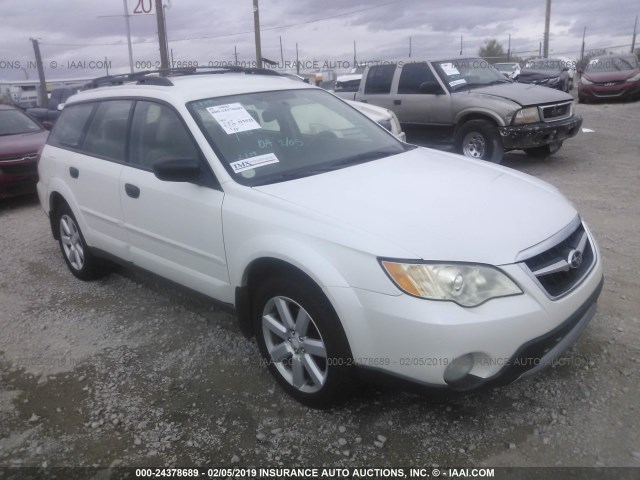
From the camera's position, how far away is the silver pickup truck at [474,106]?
24.9 ft

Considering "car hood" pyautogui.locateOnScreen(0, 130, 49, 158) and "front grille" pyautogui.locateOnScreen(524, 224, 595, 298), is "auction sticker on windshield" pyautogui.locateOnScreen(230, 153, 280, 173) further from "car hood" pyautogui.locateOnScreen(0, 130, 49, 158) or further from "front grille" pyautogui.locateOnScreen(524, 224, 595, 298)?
"car hood" pyautogui.locateOnScreen(0, 130, 49, 158)

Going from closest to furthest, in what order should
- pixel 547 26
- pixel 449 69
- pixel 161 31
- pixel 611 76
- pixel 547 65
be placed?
pixel 449 69 → pixel 611 76 → pixel 161 31 → pixel 547 65 → pixel 547 26

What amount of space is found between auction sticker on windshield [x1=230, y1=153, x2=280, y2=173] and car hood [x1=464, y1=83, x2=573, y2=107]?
17.9 ft

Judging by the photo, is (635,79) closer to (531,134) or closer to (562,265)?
(531,134)

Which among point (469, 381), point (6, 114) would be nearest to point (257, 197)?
point (469, 381)

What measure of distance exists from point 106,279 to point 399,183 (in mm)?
3133

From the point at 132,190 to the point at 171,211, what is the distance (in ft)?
1.62

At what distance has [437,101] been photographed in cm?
834

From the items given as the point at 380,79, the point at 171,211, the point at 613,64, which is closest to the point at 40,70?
the point at 380,79

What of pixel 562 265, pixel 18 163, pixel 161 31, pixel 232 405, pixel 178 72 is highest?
pixel 161 31

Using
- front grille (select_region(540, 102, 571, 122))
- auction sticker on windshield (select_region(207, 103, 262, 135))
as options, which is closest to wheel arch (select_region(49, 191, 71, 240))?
auction sticker on windshield (select_region(207, 103, 262, 135))

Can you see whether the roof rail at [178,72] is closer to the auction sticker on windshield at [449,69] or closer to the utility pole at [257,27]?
the auction sticker on windshield at [449,69]

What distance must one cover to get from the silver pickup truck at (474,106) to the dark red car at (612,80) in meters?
8.79

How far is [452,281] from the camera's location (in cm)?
233
